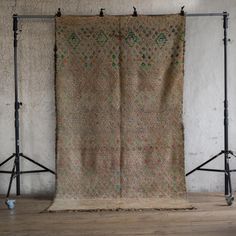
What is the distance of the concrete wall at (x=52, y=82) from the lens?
4.14 metres

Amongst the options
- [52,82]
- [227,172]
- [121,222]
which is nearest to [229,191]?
[227,172]

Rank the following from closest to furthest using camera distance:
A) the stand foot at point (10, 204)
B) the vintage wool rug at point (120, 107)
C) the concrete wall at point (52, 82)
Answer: the stand foot at point (10, 204) → the vintage wool rug at point (120, 107) → the concrete wall at point (52, 82)

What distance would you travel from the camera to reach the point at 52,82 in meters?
4.18

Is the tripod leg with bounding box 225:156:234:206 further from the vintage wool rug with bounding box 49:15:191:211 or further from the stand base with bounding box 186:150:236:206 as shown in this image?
the vintage wool rug with bounding box 49:15:191:211

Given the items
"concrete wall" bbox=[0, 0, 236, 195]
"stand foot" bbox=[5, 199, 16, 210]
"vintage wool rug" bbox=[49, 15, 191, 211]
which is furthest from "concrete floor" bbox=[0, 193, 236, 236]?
"concrete wall" bbox=[0, 0, 236, 195]

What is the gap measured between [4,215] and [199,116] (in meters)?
2.09

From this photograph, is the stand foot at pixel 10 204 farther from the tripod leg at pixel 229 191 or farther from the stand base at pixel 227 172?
the tripod leg at pixel 229 191

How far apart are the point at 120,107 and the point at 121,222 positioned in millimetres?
1154

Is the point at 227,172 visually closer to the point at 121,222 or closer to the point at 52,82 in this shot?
the point at 121,222

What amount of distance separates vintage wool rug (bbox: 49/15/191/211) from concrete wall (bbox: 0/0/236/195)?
0.85ft

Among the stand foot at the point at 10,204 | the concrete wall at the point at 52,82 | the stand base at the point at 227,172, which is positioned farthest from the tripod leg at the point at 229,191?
the stand foot at the point at 10,204

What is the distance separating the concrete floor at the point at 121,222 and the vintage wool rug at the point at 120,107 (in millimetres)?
398

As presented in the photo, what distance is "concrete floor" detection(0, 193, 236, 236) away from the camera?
3055 millimetres

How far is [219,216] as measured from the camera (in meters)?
3.40
